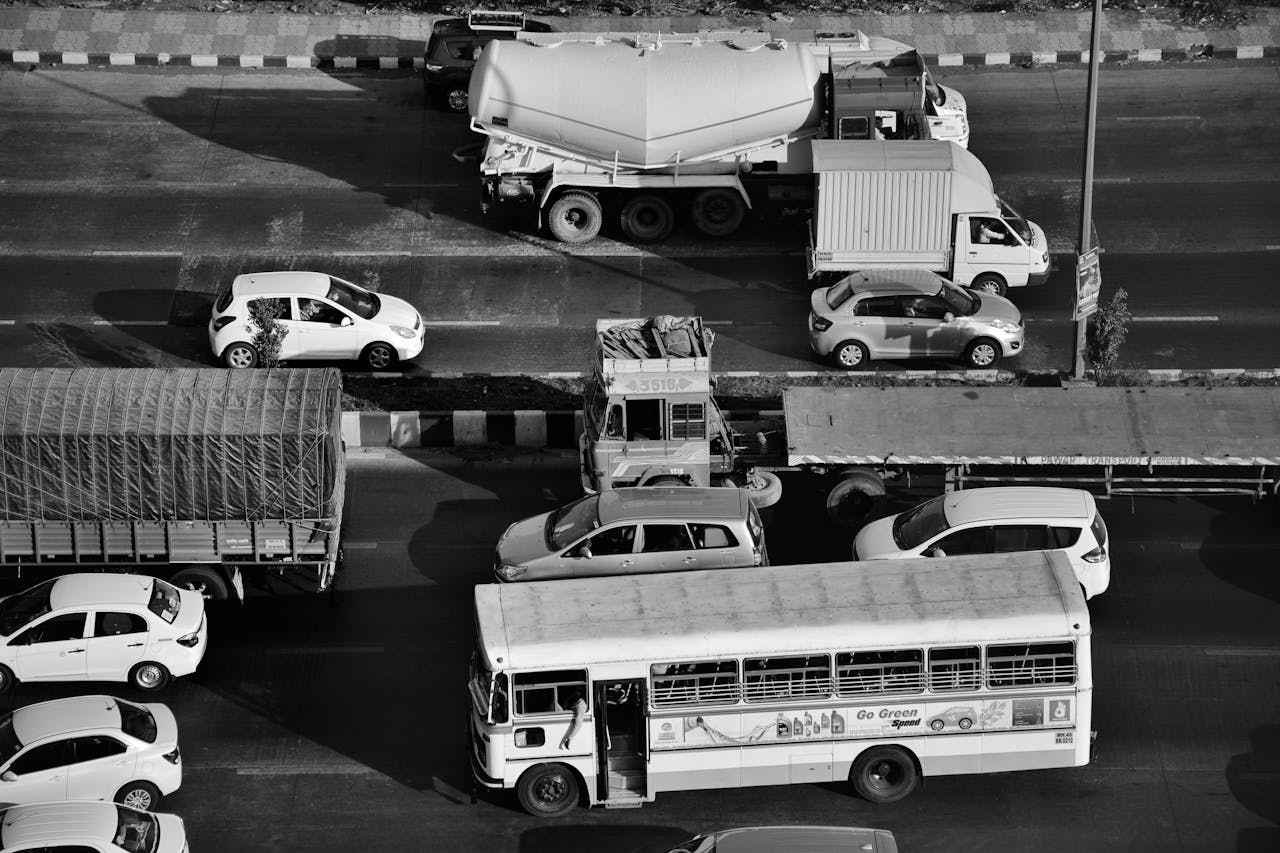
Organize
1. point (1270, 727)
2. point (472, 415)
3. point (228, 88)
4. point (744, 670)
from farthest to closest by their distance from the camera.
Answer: point (228, 88)
point (472, 415)
point (1270, 727)
point (744, 670)

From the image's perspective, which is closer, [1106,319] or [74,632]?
[74,632]

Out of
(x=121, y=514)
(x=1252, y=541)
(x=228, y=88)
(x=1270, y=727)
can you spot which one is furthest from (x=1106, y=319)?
(x=228, y=88)

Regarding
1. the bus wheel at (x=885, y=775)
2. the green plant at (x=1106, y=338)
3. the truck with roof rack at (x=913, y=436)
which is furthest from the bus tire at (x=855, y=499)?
the bus wheel at (x=885, y=775)

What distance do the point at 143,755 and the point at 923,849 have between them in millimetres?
9675

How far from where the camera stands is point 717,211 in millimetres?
37062

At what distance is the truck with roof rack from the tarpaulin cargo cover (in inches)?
183

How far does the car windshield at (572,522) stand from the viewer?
26953 mm

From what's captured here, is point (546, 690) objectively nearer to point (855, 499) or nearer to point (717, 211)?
point (855, 499)

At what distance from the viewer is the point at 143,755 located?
2380cm

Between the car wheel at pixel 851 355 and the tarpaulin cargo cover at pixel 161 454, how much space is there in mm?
10032

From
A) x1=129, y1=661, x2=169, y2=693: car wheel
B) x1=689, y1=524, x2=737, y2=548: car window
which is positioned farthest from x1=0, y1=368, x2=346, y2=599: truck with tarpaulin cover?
x1=689, y1=524, x2=737, y2=548: car window

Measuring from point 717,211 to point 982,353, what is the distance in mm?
6475

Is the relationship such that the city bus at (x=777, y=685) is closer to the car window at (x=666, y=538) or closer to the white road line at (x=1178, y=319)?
the car window at (x=666, y=538)

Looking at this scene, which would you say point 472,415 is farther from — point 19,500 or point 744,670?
point 744,670
